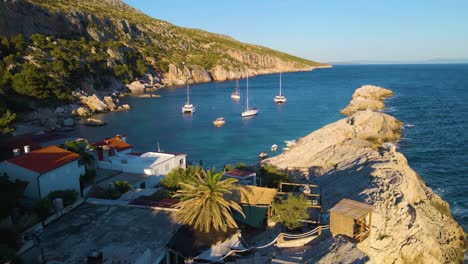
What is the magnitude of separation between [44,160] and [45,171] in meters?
1.65

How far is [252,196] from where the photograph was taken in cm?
1994

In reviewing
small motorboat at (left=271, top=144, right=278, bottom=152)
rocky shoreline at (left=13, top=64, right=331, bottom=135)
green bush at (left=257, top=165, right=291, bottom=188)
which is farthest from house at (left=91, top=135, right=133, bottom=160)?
rocky shoreline at (left=13, top=64, right=331, bottom=135)

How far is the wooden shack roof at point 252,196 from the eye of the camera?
19.5 m

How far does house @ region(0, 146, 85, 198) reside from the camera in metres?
19.8

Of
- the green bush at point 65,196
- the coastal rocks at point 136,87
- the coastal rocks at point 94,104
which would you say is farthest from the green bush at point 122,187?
the coastal rocks at point 136,87

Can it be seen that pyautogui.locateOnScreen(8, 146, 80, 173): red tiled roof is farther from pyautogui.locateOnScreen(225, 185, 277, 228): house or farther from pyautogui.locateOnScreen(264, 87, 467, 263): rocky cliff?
pyautogui.locateOnScreen(264, 87, 467, 263): rocky cliff

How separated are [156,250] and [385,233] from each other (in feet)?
34.0

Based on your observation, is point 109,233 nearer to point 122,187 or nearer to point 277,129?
point 122,187

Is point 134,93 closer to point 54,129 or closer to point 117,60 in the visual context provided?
point 117,60

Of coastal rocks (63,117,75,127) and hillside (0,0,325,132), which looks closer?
coastal rocks (63,117,75,127)

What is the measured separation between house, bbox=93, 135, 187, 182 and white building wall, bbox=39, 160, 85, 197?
6033 millimetres

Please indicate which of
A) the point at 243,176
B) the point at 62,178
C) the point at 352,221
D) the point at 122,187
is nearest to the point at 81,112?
the point at 122,187

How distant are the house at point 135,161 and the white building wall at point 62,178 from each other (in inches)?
238

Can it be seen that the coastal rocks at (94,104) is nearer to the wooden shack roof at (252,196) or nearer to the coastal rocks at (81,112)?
the coastal rocks at (81,112)
